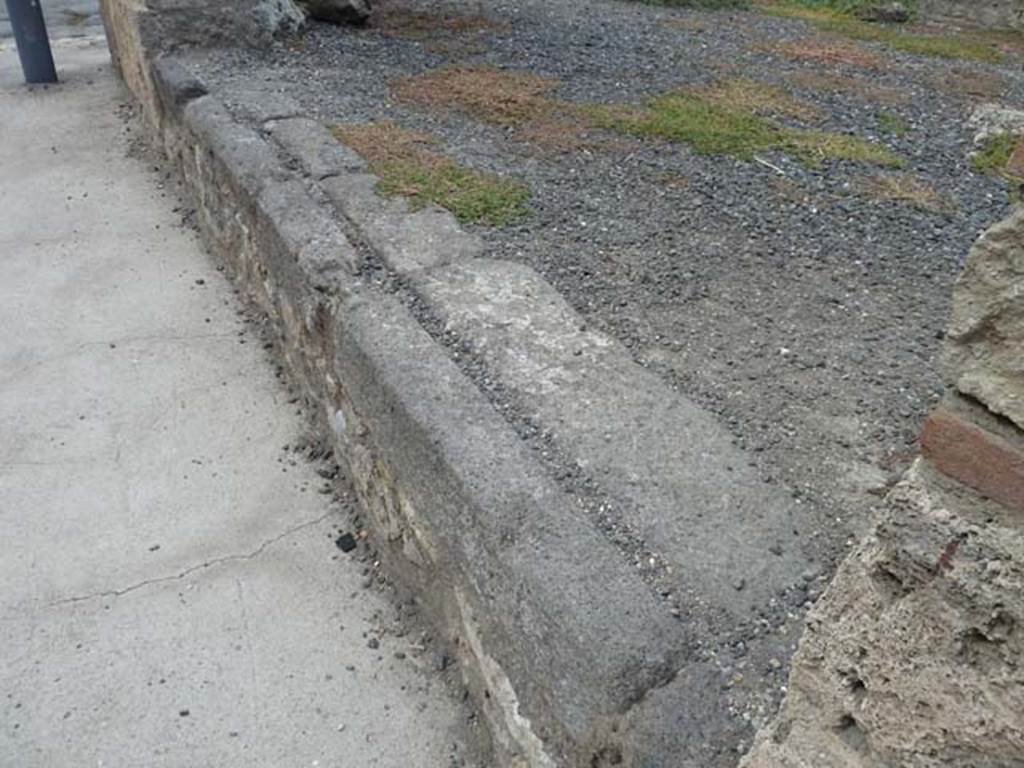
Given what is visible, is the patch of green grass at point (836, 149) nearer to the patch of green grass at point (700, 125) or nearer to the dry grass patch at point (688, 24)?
the patch of green grass at point (700, 125)

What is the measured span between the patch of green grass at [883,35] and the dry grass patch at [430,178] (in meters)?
4.14

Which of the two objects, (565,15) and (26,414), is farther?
(565,15)

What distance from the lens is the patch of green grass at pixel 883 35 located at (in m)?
6.79

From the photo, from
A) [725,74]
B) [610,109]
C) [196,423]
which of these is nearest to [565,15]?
[725,74]

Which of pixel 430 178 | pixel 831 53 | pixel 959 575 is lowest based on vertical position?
pixel 831 53

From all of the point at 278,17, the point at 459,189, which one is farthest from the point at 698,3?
the point at 459,189

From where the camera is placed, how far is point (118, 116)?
6609 mm

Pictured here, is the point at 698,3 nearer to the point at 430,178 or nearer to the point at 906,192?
the point at 906,192

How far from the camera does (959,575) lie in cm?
113

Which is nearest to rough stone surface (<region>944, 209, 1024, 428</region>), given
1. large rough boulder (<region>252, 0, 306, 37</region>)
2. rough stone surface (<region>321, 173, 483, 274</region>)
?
rough stone surface (<region>321, 173, 483, 274</region>)

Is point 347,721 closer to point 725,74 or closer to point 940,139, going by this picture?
point 940,139

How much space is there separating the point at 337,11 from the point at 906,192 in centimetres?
382

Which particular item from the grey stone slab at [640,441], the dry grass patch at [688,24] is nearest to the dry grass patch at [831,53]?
the dry grass patch at [688,24]

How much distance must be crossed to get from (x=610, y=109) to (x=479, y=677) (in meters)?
3.28
